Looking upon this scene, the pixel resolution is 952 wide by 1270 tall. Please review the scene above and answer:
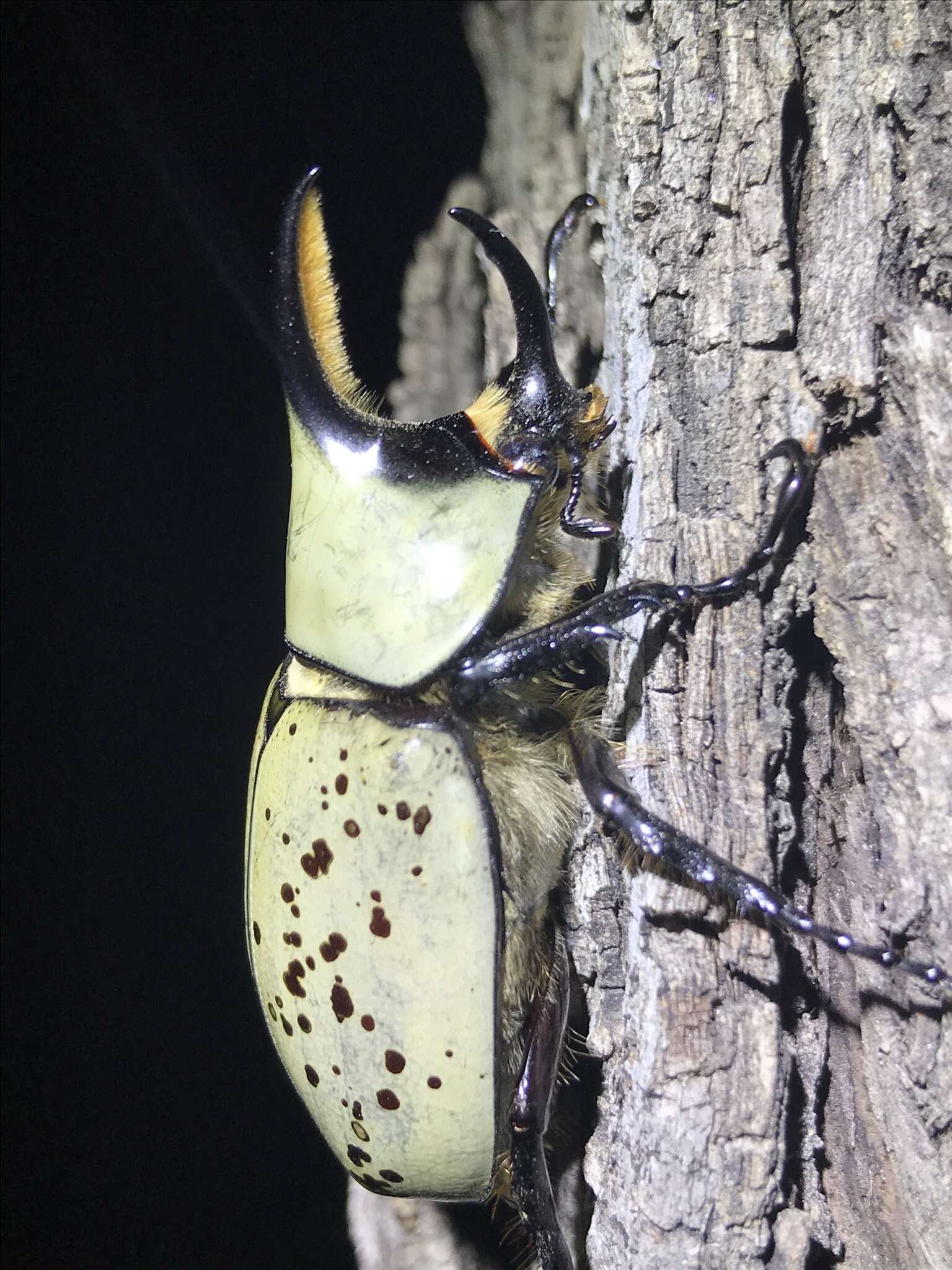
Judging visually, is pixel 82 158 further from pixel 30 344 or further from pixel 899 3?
pixel 899 3

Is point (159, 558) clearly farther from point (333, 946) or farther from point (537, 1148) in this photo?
point (537, 1148)

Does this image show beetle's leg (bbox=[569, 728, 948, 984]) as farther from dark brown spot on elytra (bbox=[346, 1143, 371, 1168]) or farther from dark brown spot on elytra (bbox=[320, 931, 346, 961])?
dark brown spot on elytra (bbox=[346, 1143, 371, 1168])

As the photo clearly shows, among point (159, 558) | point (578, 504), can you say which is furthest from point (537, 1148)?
point (159, 558)

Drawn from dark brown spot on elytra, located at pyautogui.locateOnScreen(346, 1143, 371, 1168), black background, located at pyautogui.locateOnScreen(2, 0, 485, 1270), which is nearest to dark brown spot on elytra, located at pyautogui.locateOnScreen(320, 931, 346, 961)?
dark brown spot on elytra, located at pyautogui.locateOnScreen(346, 1143, 371, 1168)

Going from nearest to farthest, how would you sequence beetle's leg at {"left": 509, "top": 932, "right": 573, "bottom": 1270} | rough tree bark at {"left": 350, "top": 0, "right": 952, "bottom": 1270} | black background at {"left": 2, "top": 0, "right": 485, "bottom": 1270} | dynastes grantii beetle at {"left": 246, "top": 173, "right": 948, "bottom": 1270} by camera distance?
rough tree bark at {"left": 350, "top": 0, "right": 952, "bottom": 1270} → dynastes grantii beetle at {"left": 246, "top": 173, "right": 948, "bottom": 1270} → beetle's leg at {"left": 509, "top": 932, "right": 573, "bottom": 1270} → black background at {"left": 2, "top": 0, "right": 485, "bottom": 1270}

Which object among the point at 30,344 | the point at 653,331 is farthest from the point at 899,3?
the point at 30,344

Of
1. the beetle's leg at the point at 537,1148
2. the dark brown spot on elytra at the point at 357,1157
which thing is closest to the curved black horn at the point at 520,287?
the beetle's leg at the point at 537,1148

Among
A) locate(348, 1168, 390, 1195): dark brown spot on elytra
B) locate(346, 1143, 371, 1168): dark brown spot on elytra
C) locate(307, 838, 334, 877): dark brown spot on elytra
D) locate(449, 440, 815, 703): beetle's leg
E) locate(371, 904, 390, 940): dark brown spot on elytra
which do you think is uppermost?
locate(449, 440, 815, 703): beetle's leg
